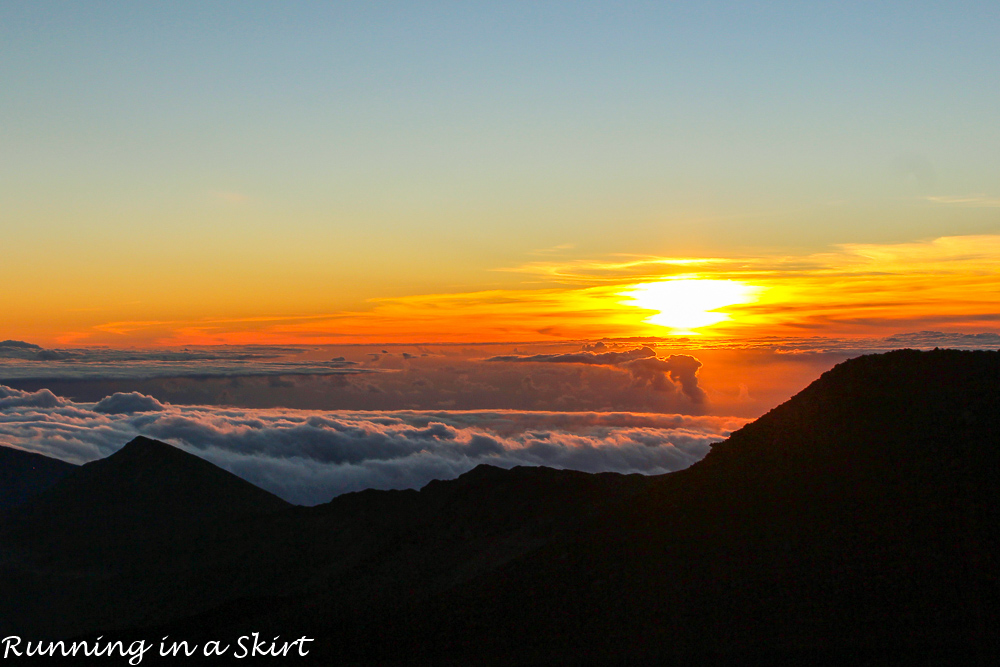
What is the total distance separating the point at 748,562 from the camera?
41938mm

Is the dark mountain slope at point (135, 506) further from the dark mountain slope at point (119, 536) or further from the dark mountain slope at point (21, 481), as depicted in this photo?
the dark mountain slope at point (21, 481)

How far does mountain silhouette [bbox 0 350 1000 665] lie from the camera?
36.6 m

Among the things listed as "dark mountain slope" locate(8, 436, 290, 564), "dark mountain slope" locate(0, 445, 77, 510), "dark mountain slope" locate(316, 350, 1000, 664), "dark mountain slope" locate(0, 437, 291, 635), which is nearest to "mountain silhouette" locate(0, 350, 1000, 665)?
"dark mountain slope" locate(316, 350, 1000, 664)

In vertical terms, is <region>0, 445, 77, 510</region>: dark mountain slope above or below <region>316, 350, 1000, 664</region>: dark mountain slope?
below

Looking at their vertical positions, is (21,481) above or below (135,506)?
below

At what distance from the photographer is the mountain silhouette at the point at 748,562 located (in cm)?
3662

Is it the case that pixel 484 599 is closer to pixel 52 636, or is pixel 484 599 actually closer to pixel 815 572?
pixel 815 572

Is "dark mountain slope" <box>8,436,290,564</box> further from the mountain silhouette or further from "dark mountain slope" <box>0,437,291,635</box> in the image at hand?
the mountain silhouette

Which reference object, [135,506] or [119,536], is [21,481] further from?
[119,536]

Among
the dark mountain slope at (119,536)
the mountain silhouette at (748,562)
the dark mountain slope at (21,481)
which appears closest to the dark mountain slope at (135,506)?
the dark mountain slope at (119,536)

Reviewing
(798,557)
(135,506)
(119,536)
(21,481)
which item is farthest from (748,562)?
(21,481)

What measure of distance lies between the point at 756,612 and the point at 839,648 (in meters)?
4.71

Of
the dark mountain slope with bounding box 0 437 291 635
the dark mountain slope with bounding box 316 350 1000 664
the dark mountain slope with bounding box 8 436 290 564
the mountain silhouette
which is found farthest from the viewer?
the dark mountain slope with bounding box 8 436 290 564

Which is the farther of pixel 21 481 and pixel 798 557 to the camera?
pixel 21 481
